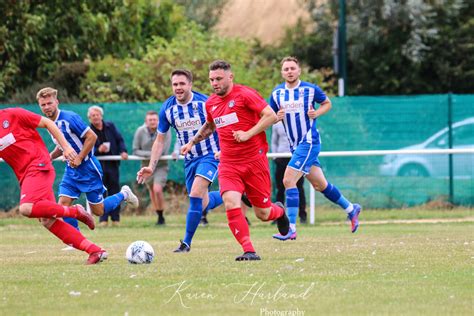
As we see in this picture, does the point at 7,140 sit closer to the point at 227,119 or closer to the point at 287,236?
the point at 227,119

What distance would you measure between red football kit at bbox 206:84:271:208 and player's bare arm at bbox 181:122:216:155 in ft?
1.42

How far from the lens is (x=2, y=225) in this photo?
63.8ft

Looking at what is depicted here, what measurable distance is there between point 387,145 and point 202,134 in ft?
33.7

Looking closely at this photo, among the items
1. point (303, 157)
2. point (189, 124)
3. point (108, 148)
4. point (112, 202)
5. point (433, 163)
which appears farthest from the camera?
point (433, 163)

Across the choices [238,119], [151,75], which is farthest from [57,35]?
[238,119]

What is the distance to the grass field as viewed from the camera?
25.2 feet

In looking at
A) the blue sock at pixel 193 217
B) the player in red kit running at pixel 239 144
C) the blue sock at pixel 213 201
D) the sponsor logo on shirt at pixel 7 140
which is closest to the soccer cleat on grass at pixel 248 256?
the player in red kit running at pixel 239 144

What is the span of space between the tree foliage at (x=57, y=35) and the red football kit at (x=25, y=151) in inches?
544

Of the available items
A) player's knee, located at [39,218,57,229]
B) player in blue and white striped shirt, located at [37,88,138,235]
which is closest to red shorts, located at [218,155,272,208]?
player's knee, located at [39,218,57,229]

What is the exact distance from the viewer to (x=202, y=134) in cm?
1174

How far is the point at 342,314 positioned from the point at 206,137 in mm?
4809

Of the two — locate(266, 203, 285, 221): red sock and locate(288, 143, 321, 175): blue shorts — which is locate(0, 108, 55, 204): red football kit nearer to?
locate(266, 203, 285, 221): red sock

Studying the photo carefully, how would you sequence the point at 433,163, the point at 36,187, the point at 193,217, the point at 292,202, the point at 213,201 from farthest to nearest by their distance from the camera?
the point at 433,163
the point at 292,202
the point at 213,201
the point at 193,217
the point at 36,187

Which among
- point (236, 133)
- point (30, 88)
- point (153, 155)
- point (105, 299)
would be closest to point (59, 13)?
point (30, 88)
